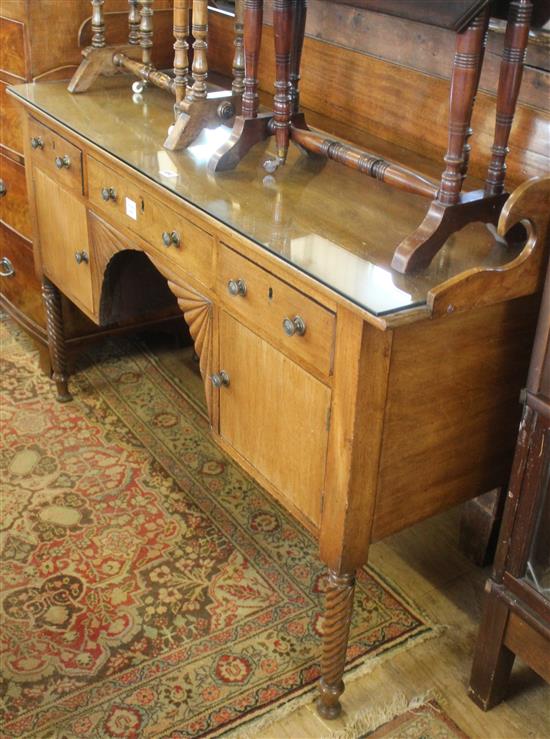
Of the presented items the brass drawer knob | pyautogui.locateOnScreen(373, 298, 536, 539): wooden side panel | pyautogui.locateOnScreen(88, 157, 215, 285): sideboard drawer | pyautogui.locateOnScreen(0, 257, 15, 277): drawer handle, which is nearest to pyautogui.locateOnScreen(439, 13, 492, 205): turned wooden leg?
pyautogui.locateOnScreen(373, 298, 536, 539): wooden side panel

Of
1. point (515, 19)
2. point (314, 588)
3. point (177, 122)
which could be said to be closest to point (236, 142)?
point (177, 122)

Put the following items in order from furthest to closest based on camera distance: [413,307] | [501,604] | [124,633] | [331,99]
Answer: [331,99] < [124,633] < [501,604] < [413,307]

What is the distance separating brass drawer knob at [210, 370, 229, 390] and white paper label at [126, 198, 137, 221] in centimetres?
52

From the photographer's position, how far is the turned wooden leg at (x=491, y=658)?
2033mm

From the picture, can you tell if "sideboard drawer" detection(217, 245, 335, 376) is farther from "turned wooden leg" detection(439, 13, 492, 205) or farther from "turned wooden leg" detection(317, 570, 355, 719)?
"turned wooden leg" detection(317, 570, 355, 719)

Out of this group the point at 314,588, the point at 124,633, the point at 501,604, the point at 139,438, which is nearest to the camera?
the point at 501,604

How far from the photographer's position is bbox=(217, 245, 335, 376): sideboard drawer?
178cm

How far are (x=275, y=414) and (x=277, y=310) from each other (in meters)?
0.25

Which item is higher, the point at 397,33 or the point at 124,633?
the point at 397,33

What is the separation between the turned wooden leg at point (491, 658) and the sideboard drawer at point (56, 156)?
5.28 ft

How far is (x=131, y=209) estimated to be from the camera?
2410 mm

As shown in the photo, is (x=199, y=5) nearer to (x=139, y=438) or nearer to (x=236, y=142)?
(x=236, y=142)

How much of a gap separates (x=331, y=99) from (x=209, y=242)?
2.77 feet

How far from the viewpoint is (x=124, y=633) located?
7.59 feet
